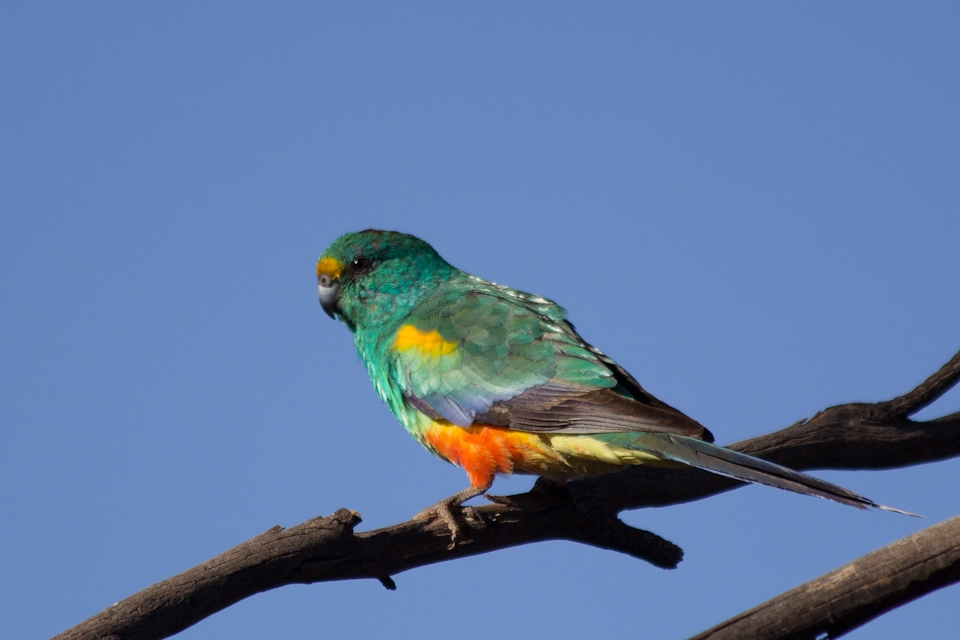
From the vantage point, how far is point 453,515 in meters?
6.27

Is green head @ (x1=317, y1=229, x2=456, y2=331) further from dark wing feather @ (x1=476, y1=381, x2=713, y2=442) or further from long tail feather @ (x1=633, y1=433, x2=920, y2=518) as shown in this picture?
long tail feather @ (x1=633, y1=433, x2=920, y2=518)

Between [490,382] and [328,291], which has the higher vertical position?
[328,291]

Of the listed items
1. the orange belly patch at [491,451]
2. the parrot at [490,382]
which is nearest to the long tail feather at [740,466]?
the parrot at [490,382]

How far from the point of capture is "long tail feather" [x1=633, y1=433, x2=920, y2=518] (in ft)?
15.8

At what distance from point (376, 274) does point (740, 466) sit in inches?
141

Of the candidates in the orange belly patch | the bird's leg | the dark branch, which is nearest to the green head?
the orange belly patch

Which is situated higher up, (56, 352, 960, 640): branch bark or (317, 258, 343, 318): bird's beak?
(317, 258, 343, 318): bird's beak

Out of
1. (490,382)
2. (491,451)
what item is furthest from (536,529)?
(490,382)

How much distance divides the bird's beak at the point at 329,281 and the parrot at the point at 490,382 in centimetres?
1

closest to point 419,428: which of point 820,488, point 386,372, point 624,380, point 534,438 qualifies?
point 386,372

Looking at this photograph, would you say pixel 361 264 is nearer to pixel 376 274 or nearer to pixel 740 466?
→ pixel 376 274

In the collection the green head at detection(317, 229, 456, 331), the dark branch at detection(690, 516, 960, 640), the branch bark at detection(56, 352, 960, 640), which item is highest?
the green head at detection(317, 229, 456, 331)

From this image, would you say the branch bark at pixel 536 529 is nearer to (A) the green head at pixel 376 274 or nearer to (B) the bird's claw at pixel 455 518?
(B) the bird's claw at pixel 455 518

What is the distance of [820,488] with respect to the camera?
4.87 m
